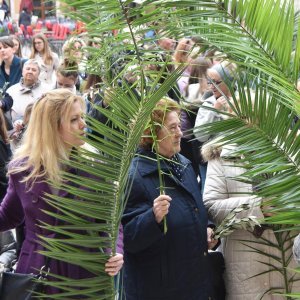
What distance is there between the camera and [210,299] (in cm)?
347

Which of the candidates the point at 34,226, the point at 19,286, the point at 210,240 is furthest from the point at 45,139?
the point at 210,240

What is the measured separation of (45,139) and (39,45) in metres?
6.93

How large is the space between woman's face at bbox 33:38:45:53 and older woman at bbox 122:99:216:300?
664 centimetres

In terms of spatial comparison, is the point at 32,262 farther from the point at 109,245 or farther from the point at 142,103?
the point at 142,103

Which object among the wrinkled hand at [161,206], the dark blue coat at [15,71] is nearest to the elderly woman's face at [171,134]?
the wrinkled hand at [161,206]

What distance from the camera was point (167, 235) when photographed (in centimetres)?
321

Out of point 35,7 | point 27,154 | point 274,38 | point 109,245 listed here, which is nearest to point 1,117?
point 27,154

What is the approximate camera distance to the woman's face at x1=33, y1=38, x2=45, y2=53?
31.8 feet

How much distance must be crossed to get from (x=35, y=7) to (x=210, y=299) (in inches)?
1224

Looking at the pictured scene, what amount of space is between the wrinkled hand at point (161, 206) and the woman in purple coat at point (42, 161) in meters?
0.35

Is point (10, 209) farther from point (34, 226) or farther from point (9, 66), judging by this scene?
point (9, 66)

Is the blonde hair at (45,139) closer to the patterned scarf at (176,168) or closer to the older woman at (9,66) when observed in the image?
the patterned scarf at (176,168)

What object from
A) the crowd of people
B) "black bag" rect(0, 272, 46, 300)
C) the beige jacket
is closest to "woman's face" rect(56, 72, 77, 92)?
the crowd of people

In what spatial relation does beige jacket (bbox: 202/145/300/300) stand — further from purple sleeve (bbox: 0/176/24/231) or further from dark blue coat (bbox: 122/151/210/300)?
purple sleeve (bbox: 0/176/24/231)
